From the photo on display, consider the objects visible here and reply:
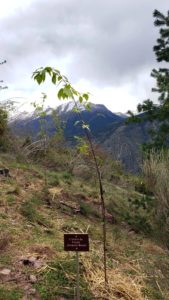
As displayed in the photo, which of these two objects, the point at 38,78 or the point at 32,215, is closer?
the point at 38,78

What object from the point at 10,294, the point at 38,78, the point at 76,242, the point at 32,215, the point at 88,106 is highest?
the point at 38,78

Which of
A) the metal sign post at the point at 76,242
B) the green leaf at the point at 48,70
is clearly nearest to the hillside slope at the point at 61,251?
the metal sign post at the point at 76,242

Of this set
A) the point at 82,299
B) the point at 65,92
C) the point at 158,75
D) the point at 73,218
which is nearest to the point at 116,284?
the point at 82,299

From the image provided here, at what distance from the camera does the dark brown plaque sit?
210 inches

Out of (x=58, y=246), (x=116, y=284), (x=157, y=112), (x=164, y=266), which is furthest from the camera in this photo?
(x=157, y=112)

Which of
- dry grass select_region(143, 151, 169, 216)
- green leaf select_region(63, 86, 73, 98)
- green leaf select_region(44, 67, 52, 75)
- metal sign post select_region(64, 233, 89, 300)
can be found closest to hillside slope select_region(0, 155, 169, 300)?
metal sign post select_region(64, 233, 89, 300)

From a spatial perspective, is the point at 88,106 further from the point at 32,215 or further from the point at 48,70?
the point at 32,215

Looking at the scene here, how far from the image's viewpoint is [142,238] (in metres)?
9.99

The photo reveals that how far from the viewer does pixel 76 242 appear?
5371 millimetres

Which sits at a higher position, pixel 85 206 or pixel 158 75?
pixel 158 75

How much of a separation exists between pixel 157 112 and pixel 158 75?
1393 millimetres

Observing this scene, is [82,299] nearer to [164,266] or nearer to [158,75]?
[164,266]

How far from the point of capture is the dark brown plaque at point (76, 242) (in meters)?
5.34

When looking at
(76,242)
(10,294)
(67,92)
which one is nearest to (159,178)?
(76,242)
